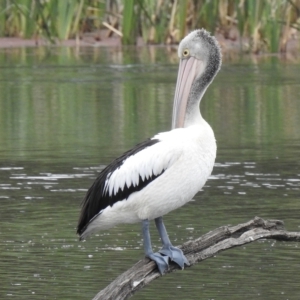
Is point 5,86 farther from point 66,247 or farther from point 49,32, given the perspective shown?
point 66,247

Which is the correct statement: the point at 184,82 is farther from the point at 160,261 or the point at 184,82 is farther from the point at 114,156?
the point at 114,156

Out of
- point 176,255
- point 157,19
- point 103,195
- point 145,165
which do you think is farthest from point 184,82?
point 157,19

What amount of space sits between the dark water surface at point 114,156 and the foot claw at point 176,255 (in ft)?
2.08

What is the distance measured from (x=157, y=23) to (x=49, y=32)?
230 cm

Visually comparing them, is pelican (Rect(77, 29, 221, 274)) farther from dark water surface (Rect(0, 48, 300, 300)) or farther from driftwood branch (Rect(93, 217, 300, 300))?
dark water surface (Rect(0, 48, 300, 300))

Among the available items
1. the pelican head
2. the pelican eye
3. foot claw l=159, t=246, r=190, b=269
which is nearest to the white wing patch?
foot claw l=159, t=246, r=190, b=269

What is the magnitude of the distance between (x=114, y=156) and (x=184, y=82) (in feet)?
15.2

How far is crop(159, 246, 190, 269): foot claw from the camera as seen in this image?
5.40 meters

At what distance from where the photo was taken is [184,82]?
19.9 ft

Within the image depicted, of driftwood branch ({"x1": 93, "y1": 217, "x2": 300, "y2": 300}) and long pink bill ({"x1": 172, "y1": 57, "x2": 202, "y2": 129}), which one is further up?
long pink bill ({"x1": 172, "y1": 57, "x2": 202, "y2": 129})

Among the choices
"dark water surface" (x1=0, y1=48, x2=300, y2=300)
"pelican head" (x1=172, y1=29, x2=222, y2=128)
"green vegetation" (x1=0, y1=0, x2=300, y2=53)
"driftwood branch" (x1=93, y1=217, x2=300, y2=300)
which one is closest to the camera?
"driftwood branch" (x1=93, y1=217, x2=300, y2=300)

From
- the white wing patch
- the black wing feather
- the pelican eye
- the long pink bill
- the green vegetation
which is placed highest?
the pelican eye

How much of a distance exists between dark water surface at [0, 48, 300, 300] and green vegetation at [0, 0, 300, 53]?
0.85 meters

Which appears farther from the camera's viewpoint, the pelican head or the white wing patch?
the pelican head
